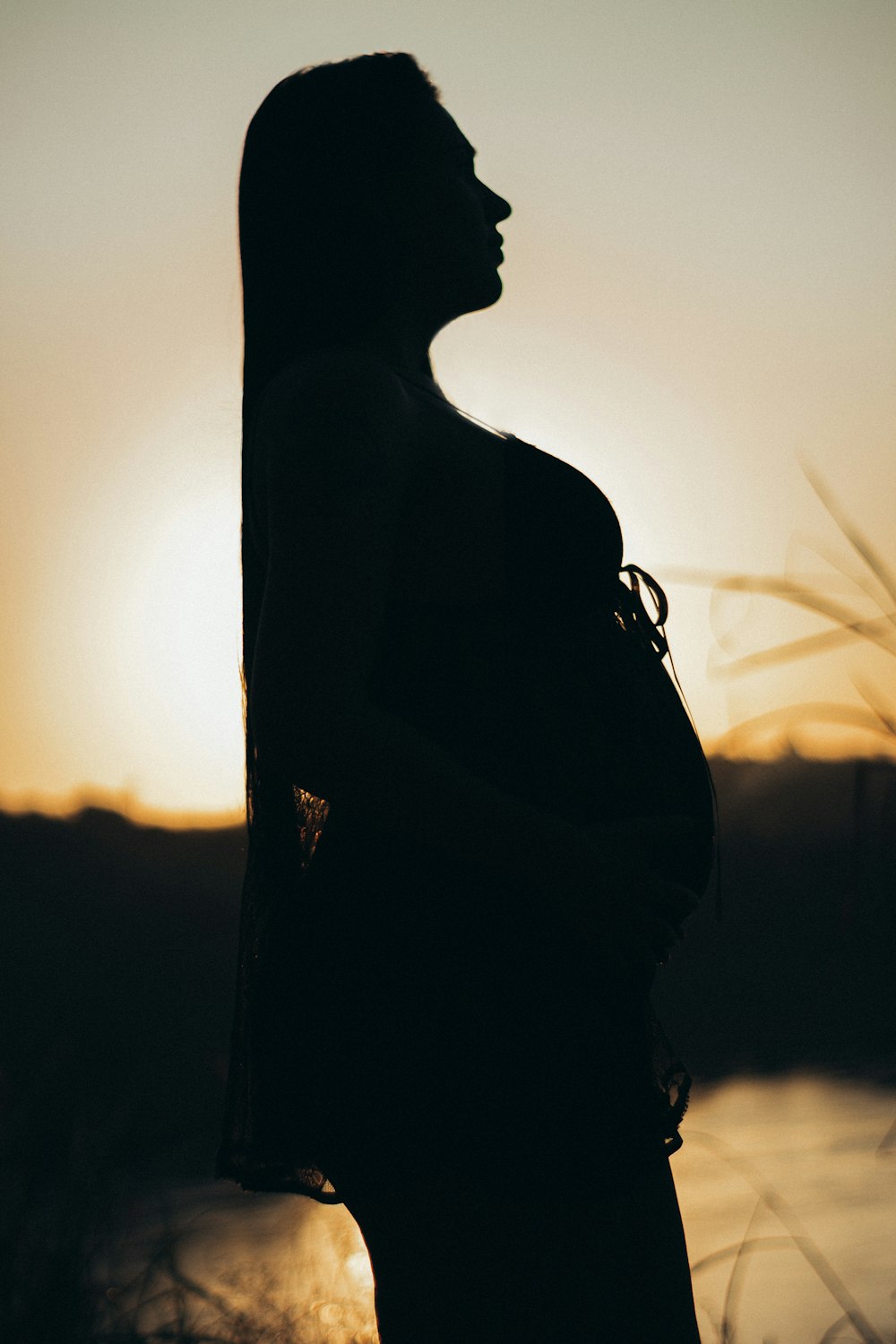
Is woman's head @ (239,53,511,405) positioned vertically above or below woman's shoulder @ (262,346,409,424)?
above

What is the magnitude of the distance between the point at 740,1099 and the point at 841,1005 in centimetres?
495

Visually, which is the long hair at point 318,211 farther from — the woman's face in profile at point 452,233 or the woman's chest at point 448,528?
the woman's chest at point 448,528

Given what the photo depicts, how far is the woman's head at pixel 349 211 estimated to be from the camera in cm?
105

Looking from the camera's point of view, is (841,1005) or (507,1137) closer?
(507,1137)

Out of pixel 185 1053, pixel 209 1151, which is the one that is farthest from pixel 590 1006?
pixel 209 1151

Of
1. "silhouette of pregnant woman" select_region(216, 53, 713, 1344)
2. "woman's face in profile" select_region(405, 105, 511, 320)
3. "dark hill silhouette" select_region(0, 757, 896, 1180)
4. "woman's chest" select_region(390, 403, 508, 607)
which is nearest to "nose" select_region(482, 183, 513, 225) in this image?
"woman's face in profile" select_region(405, 105, 511, 320)

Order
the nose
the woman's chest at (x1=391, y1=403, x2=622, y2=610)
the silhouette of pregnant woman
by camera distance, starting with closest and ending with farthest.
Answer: the silhouette of pregnant woman → the woman's chest at (x1=391, y1=403, x2=622, y2=610) → the nose

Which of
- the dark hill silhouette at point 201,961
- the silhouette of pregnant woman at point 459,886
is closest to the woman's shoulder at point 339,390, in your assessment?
the silhouette of pregnant woman at point 459,886

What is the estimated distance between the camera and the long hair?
3.43 ft

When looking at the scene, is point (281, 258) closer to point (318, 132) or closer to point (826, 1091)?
point (318, 132)

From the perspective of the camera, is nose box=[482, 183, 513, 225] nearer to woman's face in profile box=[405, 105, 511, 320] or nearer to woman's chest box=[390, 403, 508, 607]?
woman's face in profile box=[405, 105, 511, 320]

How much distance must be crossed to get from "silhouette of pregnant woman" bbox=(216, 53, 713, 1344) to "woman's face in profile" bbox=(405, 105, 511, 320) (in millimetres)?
163

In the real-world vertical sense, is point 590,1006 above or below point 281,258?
below

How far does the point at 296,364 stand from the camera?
92cm
